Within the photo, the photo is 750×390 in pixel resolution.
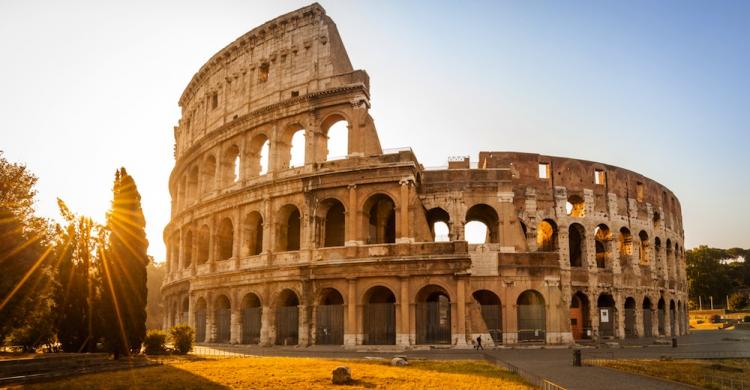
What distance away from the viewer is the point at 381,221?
27.9 meters

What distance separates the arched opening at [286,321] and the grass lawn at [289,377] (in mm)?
8919

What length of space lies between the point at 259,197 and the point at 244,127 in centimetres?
446

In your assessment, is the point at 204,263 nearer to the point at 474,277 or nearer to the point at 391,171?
the point at 391,171

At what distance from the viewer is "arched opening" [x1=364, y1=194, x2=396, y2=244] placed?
90.4ft

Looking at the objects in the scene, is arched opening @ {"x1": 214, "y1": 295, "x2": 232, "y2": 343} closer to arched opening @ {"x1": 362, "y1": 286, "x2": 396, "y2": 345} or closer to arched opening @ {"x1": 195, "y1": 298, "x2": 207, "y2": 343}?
arched opening @ {"x1": 195, "y1": 298, "x2": 207, "y2": 343}

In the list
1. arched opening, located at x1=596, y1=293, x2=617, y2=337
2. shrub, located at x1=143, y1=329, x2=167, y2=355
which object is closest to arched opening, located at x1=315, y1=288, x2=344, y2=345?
shrub, located at x1=143, y1=329, x2=167, y2=355

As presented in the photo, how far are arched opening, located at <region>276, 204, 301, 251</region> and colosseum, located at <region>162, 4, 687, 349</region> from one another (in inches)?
3.4

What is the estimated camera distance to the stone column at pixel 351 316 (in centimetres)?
2455

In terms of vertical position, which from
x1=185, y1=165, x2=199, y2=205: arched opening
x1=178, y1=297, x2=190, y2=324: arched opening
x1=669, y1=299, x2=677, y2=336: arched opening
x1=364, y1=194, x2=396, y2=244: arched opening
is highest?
x1=185, y1=165, x2=199, y2=205: arched opening

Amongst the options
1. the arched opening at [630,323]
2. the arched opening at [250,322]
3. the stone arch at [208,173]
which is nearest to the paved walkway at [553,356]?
the arched opening at [250,322]

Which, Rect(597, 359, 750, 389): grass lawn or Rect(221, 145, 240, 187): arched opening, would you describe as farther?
Rect(221, 145, 240, 187): arched opening

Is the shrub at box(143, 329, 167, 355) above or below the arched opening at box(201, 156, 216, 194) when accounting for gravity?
below

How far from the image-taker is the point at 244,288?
92.4 feet

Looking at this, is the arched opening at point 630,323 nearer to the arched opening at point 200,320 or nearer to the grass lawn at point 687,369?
the grass lawn at point 687,369
